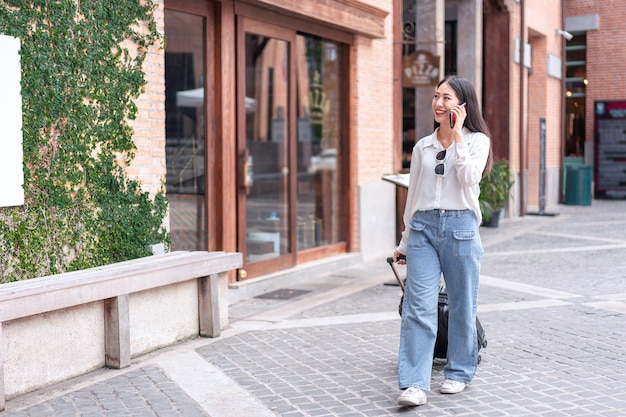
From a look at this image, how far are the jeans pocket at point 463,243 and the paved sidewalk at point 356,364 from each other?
34.6 inches

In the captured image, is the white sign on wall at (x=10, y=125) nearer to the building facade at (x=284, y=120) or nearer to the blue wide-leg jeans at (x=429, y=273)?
the building facade at (x=284, y=120)

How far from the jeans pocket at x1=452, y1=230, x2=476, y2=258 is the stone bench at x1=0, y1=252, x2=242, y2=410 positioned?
7.66 ft

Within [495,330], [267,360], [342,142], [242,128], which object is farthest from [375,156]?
[267,360]

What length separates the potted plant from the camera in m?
16.4

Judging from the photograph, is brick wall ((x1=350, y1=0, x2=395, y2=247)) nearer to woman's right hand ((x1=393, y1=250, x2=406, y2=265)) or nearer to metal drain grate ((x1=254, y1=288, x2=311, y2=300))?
metal drain grate ((x1=254, y1=288, x2=311, y2=300))

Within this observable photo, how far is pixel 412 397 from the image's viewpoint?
5035 millimetres

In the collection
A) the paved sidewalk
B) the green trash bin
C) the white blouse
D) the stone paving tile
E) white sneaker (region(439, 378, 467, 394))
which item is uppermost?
the white blouse

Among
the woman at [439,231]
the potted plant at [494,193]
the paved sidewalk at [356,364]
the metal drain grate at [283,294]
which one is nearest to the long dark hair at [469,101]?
the woman at [439,231]

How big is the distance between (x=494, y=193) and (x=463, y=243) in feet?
38.5

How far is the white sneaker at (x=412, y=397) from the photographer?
503 centimetres

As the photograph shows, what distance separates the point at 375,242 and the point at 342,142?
4.93 feet

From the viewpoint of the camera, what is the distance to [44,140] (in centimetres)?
634

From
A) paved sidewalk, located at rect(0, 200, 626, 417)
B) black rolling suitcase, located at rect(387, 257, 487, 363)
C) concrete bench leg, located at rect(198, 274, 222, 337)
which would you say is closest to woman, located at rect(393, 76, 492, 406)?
paved sidewalk, located at rect(0, 200, 626, 417)

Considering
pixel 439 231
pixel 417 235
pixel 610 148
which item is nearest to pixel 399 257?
pixel 417 235
